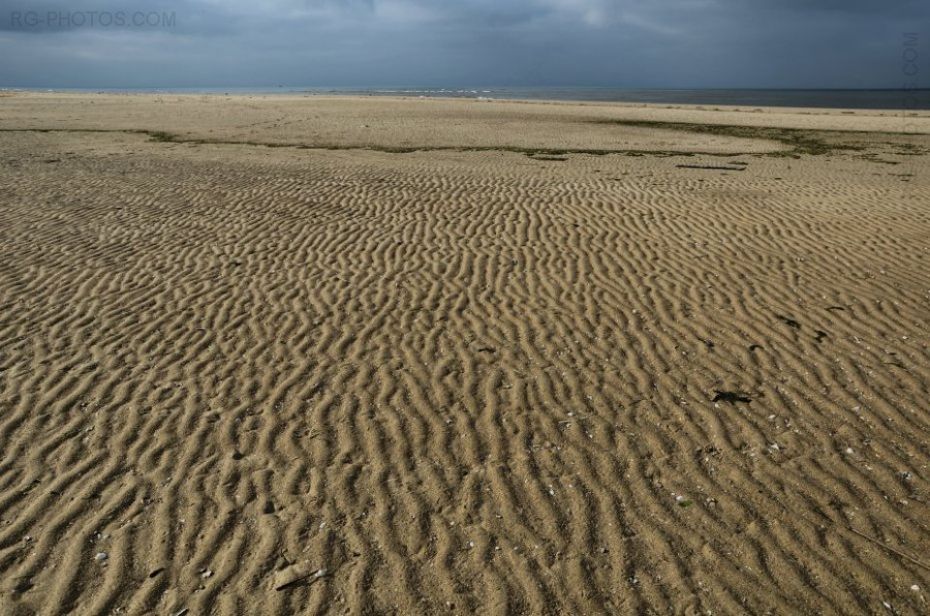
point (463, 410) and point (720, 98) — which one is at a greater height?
point (720, 98)

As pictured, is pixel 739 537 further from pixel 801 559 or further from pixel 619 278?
pixel 619 278

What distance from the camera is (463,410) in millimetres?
5918

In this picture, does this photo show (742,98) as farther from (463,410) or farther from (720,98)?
(463,410)

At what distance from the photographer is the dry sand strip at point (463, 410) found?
4.09 m

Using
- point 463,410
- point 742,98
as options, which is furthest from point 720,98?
point 463,410

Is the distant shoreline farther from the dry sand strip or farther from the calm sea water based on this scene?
the dry sand strip

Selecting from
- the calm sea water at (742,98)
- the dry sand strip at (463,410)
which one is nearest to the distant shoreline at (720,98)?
the calm sea water at (742,98)

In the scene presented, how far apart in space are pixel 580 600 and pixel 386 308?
5.11m

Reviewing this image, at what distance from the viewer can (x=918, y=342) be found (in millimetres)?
7230

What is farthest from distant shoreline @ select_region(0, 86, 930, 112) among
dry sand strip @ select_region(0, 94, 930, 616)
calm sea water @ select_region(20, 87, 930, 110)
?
dry sand strip @ select_region(0, 94, 930, 616)

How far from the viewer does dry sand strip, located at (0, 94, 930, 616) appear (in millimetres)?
4090

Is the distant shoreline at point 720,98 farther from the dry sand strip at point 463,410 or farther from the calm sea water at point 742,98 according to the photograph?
the dry sand strip at point 463,410

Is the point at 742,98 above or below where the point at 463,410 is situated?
above

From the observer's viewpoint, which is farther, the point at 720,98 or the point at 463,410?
the point at 720,98
